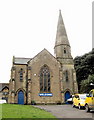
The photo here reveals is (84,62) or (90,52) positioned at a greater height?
(90,52)

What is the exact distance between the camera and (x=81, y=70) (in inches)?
1949

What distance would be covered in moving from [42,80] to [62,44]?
10764 mm

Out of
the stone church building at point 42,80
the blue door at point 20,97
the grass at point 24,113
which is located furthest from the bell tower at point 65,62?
the grass at point 24,113

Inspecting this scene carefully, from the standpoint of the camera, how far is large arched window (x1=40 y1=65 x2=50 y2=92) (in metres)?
34.8

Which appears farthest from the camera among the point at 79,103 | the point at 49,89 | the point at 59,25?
the point at 59,25

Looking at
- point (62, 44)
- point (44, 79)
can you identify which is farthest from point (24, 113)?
point (62, 44)

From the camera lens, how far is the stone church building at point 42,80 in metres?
33.7

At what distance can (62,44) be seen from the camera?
4034cm

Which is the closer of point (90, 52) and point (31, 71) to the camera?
point (31, 71)

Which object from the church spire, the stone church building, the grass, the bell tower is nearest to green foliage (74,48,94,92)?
the bell tower

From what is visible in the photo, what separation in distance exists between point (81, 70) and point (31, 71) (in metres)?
19.9

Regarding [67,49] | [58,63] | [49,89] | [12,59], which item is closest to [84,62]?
[67,49]

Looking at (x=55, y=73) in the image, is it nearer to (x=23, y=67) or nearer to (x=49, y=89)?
(x=49, y=89)

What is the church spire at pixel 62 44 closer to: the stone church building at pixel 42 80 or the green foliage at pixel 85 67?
the stone church building at pixel 42 80
